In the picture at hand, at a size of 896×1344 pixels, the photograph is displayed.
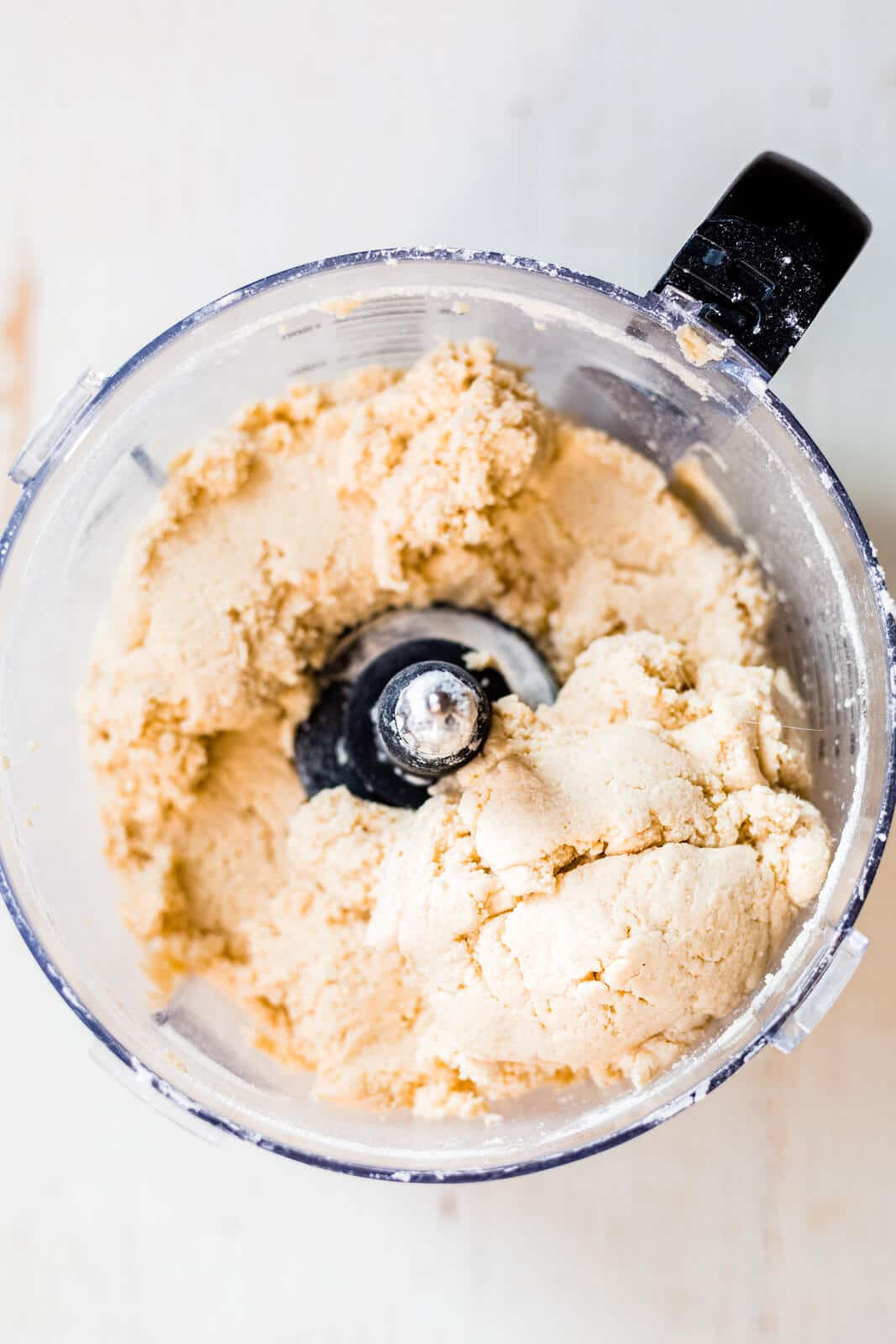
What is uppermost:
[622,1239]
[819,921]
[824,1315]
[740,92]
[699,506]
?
[740,92]

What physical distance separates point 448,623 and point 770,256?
400 mm

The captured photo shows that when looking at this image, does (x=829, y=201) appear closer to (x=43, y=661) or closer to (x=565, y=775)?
(x=565, y=775)

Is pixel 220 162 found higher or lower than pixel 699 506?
higher

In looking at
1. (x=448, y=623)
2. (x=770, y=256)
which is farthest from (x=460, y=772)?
(x=770, y=256)

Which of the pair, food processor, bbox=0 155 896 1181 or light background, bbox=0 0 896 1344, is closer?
food processor, bbox=0 155 896 1181

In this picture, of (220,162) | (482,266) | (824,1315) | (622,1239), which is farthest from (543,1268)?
(220,162)

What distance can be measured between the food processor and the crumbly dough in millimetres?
30

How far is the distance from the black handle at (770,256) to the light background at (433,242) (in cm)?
25

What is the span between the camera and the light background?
1043mm

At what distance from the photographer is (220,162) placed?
108 centimetres

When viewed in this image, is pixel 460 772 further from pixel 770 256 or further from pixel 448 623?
pixel 770 256

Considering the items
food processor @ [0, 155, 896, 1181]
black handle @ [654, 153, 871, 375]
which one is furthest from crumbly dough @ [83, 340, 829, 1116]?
black handle @ [654, 153, 871, 375]

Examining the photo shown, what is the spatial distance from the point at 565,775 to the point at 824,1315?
605 mm

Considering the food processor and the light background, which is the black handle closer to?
the food processor
